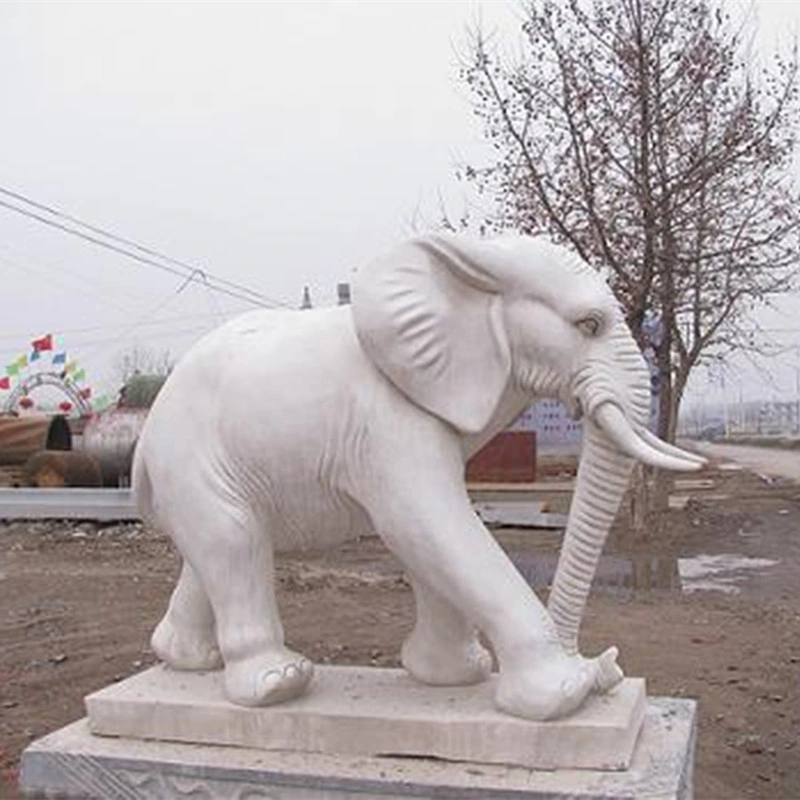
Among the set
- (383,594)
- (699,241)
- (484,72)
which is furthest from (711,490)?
(383,594)

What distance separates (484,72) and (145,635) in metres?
7.77

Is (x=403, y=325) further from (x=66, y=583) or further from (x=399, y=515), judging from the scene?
(x=66, y=583)

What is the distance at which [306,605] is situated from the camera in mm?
6676

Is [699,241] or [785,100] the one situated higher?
[785,100]

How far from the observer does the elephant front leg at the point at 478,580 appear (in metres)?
2.29

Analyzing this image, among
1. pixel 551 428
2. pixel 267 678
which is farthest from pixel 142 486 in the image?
pixel 551 428

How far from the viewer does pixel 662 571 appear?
30.5 ft

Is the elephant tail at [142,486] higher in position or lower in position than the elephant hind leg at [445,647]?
higher

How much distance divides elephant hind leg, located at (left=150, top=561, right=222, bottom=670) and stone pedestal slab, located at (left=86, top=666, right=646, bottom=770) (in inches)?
2.5

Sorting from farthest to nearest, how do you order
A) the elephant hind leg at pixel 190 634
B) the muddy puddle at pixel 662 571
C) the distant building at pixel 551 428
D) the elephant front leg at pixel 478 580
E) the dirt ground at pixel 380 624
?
the distant building at pixel 551 428, the muddy puddle at pixel 662 571, the dirt ground at pixel 380 624, the elephant hind leg at pixel 190 634, the elephant front leg at pixel 478 580

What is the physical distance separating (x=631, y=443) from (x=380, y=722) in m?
0.74

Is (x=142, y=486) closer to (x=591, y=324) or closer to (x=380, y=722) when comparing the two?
(x=380, y=722)

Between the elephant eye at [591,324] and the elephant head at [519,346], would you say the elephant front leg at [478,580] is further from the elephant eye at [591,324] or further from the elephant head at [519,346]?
the elephant eye at [591,324]

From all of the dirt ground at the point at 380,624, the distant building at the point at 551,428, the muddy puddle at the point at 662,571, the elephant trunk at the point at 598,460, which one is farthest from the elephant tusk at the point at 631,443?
the distant building at the point at 551,428
